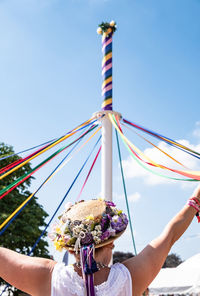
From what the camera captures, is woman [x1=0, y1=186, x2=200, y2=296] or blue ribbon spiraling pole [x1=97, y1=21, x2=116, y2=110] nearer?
woman [x1=0, y1=186, x2=200, y2=296]

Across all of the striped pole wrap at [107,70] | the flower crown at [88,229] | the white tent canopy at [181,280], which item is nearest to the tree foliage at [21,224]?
the white tent canopy at [181,280]

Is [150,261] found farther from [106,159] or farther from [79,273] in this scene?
[106,159]

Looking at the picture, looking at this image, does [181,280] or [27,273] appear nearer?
[27,273]

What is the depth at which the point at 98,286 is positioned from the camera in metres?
1.38

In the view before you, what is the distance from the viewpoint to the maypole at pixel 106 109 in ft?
15.2

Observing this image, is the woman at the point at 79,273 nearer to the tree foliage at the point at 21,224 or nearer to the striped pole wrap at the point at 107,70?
the striped pole wrap at the point at 107,70

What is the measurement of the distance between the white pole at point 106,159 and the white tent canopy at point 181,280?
19.4 ft

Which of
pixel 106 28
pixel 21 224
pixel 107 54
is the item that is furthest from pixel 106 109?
pixel 21 224

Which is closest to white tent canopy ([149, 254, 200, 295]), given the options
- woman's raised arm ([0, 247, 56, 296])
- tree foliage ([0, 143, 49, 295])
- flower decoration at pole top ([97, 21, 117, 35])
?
tree foliage ([0, 143, 49, 295])

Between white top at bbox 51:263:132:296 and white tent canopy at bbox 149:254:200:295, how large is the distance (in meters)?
8.57

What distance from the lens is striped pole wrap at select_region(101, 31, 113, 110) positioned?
510cm

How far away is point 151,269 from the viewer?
1428mm

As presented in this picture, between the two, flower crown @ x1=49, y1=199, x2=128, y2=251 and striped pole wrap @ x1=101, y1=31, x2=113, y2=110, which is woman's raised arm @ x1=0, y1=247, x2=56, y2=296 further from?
striped pole wrap @ x1=101, y1=31, x2=113, y2=110

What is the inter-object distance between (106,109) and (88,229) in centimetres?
368
